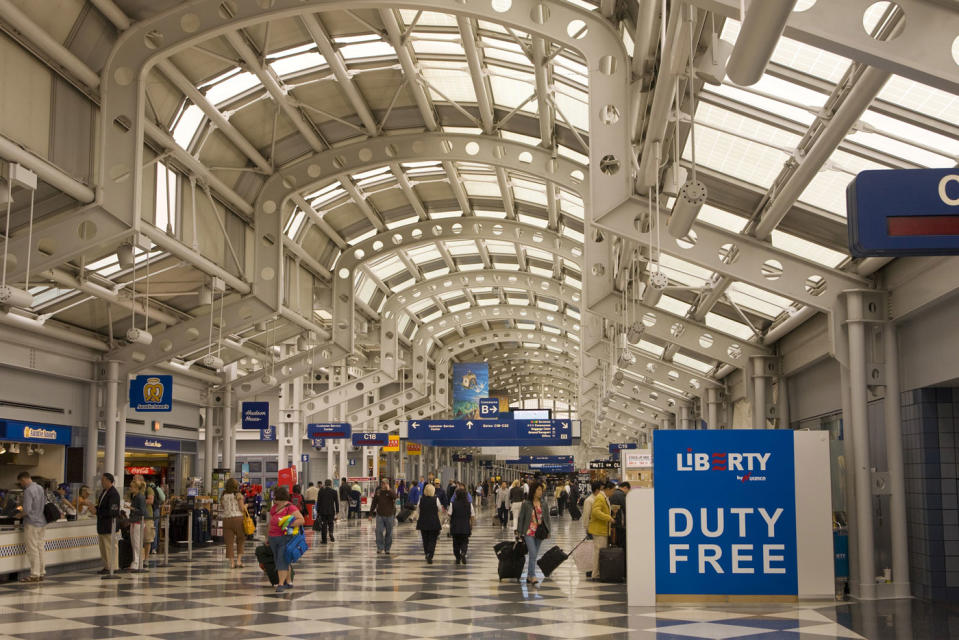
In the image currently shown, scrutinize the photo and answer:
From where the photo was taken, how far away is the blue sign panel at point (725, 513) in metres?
12.3

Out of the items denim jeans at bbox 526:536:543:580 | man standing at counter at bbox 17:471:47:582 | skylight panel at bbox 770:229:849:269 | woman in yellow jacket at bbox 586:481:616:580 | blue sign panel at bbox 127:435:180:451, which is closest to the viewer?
skylight panel at bbox 770:229:849:269

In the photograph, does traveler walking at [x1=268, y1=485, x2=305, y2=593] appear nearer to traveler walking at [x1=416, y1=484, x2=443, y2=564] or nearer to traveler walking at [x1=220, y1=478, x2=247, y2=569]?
traveler walking at [x1=220, y1=478, x2=247, y2=569]

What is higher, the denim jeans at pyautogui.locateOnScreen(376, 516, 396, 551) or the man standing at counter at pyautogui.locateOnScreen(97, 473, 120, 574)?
the man standing at counter at pyautogui.locateOnScreen(97, 473, 120, 574)

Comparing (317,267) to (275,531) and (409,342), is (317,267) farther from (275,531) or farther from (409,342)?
(409,342)

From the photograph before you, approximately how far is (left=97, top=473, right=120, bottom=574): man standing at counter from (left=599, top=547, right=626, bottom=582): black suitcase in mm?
7941

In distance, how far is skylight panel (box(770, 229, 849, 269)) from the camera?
46.0 ft

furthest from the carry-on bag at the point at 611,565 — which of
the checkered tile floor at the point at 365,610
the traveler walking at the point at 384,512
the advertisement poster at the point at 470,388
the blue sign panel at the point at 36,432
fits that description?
the advertisement poster at the point at 470,388

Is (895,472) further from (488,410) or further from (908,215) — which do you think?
(488,410)

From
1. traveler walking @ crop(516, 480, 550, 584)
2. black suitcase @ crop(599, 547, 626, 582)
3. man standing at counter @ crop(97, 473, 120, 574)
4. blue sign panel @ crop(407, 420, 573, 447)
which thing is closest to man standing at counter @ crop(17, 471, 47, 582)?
man standing at counter @ crop(97, 473, 120, 574)

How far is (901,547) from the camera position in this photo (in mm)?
12414

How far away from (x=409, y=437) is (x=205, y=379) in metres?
13.8

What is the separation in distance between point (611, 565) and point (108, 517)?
27.1ft

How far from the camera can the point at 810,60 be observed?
10156 millimetres

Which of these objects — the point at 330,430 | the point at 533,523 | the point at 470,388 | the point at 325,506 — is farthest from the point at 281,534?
the point at 470,388
